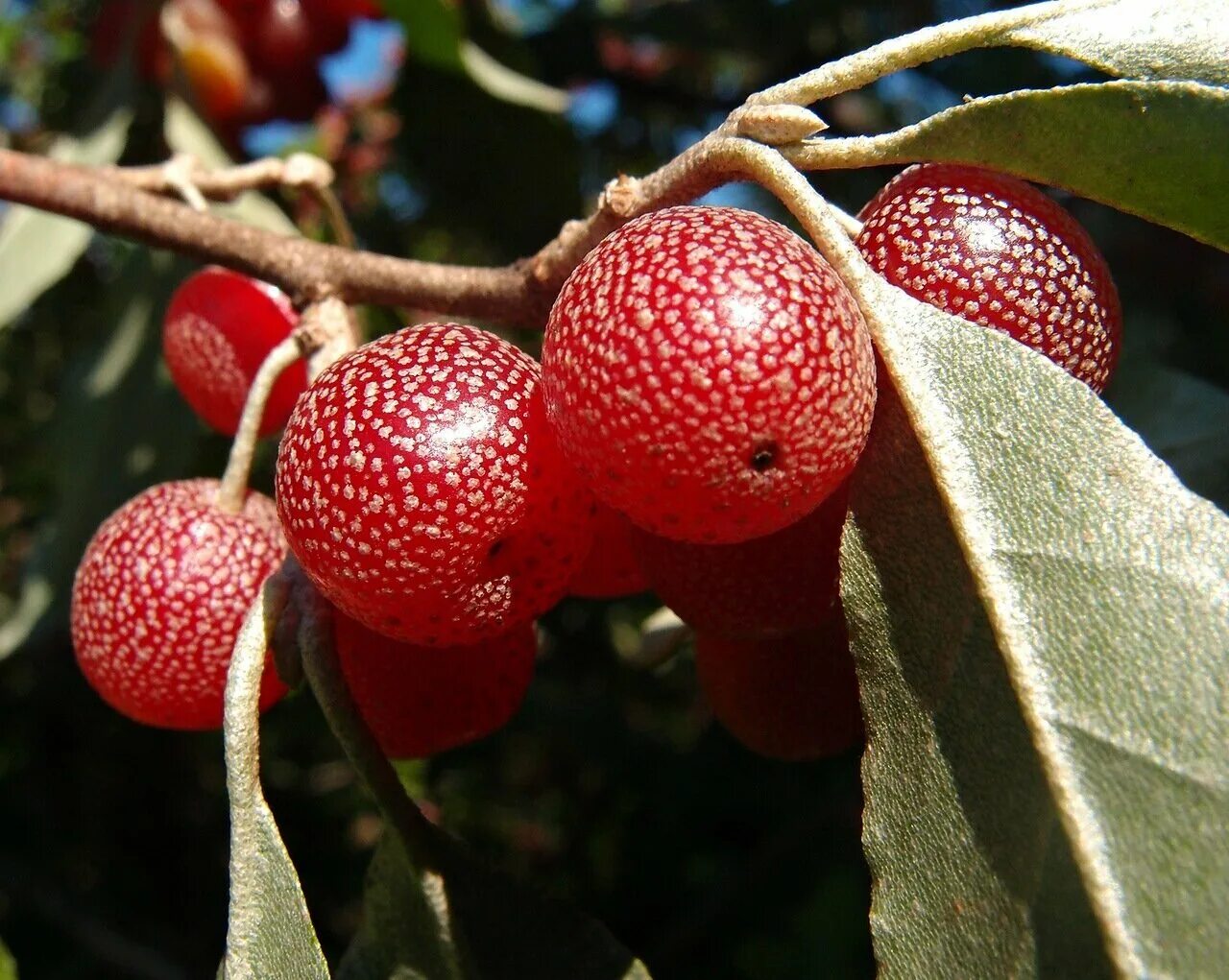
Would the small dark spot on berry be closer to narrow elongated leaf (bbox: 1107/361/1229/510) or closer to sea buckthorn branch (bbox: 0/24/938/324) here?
sea buckthorn branch (bbox: 0/24/938/324)

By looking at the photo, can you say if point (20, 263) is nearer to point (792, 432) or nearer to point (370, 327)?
point (370, 327)

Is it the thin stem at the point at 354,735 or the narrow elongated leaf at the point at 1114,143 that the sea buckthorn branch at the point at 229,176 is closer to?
the thin stem at the point at 354,735

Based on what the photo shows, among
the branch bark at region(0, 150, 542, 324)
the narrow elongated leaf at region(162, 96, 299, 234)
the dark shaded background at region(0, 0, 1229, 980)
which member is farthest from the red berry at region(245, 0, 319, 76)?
the branch bark at region(0, 150, 542, 324)

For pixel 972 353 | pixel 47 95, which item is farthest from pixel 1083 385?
pixel 47 95

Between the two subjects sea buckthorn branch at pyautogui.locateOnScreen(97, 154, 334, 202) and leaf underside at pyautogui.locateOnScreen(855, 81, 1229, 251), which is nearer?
leaf underside at pyautogui.locateOnScreen(855, 81, 1229, 251)

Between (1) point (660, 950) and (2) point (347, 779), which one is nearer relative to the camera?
(1) point (660, 950)

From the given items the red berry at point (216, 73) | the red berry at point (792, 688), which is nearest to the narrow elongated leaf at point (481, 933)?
the red berry at point (792, 688)

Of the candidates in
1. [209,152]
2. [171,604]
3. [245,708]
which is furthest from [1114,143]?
[209,152]
